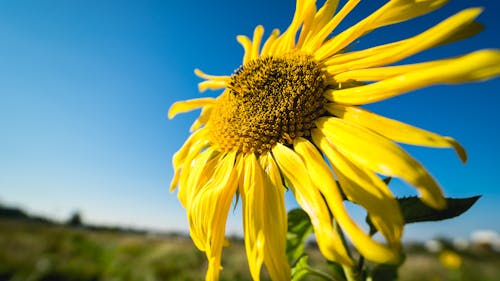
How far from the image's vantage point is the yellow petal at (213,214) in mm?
1258

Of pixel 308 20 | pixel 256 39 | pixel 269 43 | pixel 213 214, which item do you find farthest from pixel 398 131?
pixel 256 39

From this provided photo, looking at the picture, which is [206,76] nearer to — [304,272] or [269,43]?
[269,43]

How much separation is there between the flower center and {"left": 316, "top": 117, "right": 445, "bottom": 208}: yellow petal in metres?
0.18

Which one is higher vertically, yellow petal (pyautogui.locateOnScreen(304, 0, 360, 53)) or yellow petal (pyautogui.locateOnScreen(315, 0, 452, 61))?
yellow petal (pyautogui.locateOnScreen(304, 0, 360, 53))

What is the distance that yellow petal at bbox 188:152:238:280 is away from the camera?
4.13 ft

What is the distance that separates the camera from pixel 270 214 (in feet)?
3.87

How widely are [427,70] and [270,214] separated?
0.68 m

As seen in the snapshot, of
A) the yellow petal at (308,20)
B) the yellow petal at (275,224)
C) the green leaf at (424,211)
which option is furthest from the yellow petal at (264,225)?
the yellow petal at (308,20)

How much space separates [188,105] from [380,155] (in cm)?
146

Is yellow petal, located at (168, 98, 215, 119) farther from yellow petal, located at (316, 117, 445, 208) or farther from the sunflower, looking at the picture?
yellow petal, located at (316, 117, 445, 208)

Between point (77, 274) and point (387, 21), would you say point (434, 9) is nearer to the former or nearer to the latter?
point (387, 21)

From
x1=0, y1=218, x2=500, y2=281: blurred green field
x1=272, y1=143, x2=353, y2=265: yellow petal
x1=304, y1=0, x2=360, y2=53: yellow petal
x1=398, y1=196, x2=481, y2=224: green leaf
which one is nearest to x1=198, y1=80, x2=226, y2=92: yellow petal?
x1=304, y1=0, x2=360, y2=53: yellow petal

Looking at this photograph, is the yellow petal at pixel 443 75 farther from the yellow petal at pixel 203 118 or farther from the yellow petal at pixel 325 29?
the yellow petal at pixel 203 118

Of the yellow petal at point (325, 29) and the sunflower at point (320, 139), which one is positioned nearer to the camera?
the sunflower at point (320, 139)
